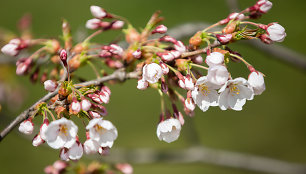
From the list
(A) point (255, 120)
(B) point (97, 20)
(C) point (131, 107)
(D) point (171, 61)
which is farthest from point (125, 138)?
(D) point (171, 61)

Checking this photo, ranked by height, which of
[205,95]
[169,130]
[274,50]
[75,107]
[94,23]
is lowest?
[75,107]

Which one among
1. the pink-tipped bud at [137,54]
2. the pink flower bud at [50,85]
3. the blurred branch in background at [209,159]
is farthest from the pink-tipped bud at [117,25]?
the blurred branch in background at [209,159]

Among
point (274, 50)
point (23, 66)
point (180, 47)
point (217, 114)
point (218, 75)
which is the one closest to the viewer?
point (218, 75)

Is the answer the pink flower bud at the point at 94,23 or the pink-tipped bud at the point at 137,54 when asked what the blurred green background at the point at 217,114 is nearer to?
the pink flower bud at the point at 94,23

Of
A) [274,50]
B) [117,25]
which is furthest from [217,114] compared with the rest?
[117,25]

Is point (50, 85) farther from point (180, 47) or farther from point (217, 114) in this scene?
point (217, 114)

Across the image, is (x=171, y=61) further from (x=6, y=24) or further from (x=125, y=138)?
(x=6, y=24)
